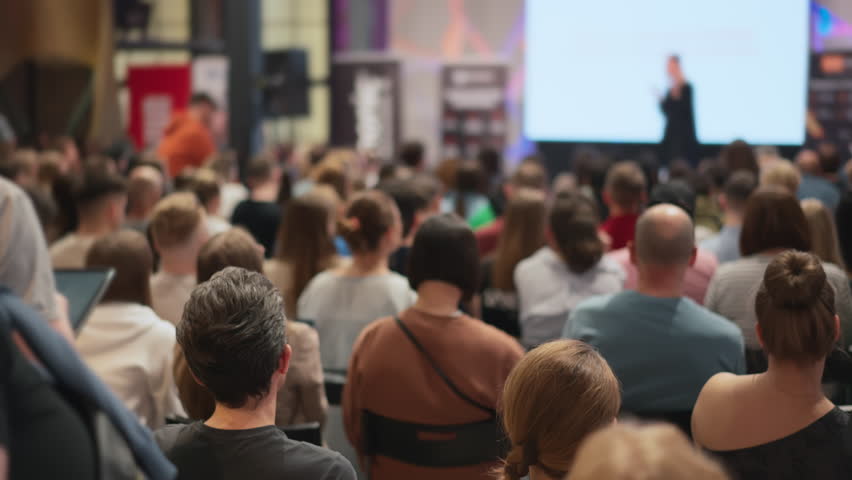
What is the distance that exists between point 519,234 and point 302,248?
3.38ft

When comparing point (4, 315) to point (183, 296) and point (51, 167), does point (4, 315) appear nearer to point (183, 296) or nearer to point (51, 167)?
point (183, 296)

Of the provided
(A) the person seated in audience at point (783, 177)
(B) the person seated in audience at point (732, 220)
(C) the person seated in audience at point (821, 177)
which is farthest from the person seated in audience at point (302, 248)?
(C) the person seated in audience at point (821, 177)

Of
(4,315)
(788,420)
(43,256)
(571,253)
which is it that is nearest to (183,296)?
(43,256)

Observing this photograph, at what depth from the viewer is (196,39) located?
14.2 m

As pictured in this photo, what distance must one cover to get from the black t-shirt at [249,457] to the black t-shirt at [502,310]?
266cm

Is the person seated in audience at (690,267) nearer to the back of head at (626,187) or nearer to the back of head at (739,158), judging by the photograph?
the back of head at (626,187)

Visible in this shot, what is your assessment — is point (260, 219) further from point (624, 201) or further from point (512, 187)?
point (624, 201)

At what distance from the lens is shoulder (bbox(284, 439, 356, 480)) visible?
5.69 ft

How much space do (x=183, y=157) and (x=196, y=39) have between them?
595 centimetres

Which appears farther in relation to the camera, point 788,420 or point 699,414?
point 699,414

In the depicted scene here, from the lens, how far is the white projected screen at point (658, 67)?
10.8 meters

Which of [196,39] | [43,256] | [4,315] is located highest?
[196,39]

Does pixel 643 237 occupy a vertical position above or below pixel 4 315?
below

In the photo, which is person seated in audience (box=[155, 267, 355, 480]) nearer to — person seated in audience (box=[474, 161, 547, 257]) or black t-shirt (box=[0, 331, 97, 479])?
black t-shirt (box=[0, 331, 97, 479])
